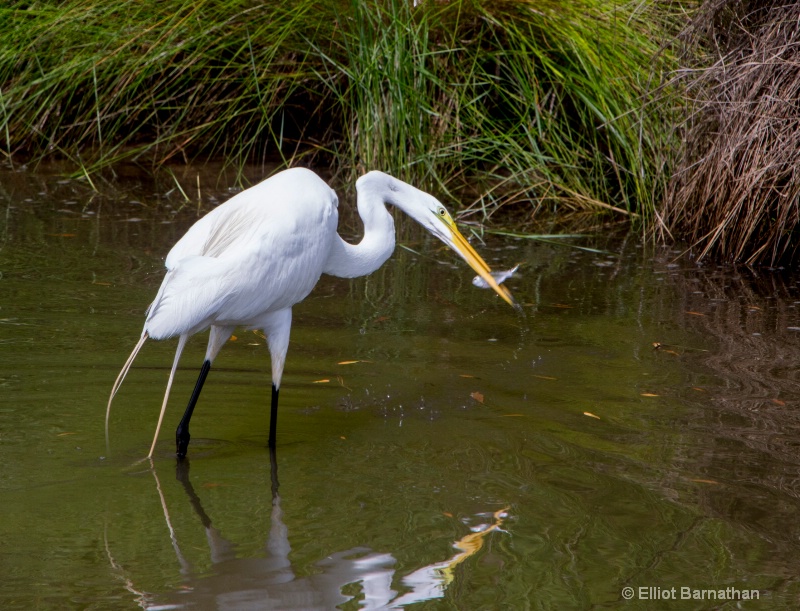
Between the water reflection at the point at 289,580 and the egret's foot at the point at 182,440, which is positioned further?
the egret's foot at the point at 182,440

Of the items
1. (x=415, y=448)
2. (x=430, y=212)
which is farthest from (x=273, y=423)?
(x=430, y=212)

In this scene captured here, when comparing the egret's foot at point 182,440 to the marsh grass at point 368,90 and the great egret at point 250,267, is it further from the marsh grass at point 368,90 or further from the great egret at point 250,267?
the marsh grass at point 368,90

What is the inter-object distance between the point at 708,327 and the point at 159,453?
10.1ft

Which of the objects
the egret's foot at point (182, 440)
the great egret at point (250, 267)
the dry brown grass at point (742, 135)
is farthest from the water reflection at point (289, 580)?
the dry brown grass at point (742, 135)

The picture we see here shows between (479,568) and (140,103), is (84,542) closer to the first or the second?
(479,568)

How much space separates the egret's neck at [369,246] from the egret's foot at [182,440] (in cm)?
96

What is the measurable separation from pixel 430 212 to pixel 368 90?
9.85 feet

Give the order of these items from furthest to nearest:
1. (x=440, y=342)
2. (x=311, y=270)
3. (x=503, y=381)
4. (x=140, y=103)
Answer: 1. (x=140, y=103)
2. (x=440, y=342)
3. (x=503, y=381)
4. (x=311, y=270)

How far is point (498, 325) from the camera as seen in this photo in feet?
17.6

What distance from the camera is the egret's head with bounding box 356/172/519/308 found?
14.3 feet

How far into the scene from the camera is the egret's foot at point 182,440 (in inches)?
146

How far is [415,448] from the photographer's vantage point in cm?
386

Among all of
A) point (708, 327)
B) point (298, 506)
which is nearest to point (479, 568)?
point (298, 506)

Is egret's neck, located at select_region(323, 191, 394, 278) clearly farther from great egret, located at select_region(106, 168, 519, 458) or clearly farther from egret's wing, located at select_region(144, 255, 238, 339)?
egret's wing, located at select_region(144, 255, 238, 339)
